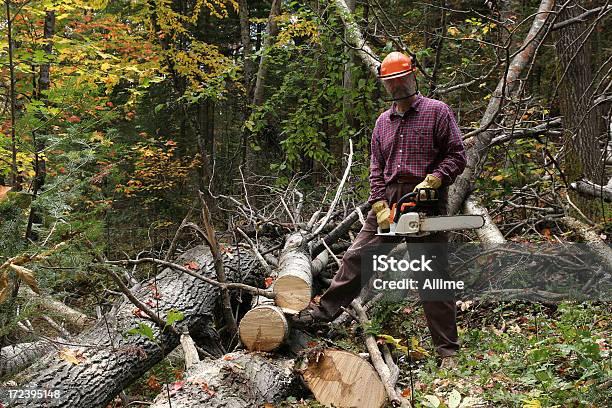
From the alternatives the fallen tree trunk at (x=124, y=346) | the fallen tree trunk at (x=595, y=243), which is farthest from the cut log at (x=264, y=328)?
the fallen tree trunk at (x=595, y=243)

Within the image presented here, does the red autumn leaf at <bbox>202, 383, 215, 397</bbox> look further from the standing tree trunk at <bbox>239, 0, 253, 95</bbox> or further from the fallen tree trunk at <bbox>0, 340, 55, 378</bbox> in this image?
the standing tree trunk at <bbox>239, 0, 253, 95</bbox>

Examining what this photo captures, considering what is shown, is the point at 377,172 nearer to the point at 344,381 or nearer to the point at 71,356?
the point at 344,381

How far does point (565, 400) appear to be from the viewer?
3.08m

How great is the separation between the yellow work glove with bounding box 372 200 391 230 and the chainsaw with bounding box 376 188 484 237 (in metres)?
0.12

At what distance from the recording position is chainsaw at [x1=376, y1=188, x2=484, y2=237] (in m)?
3.77

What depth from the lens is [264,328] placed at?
4.46 m

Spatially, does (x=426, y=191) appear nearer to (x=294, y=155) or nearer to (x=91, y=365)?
(x=91, y=365)

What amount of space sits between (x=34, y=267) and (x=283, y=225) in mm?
3371

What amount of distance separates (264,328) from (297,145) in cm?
494

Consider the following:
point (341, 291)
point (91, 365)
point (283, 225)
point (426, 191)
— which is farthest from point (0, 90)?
point (426, 191)

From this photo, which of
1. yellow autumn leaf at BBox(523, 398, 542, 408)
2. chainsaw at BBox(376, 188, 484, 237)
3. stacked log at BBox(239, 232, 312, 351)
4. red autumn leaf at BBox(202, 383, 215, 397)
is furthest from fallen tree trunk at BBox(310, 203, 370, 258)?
yellow autumn leaf at BBox(523, 398, 542, 408)

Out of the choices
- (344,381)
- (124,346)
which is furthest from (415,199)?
(124,346)

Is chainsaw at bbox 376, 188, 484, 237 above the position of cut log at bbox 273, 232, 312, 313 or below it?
above

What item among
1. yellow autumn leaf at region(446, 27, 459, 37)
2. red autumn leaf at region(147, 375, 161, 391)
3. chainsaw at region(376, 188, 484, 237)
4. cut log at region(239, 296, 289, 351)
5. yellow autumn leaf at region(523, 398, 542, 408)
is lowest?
red autumn leaf at region(147, 375, 161, 391)
